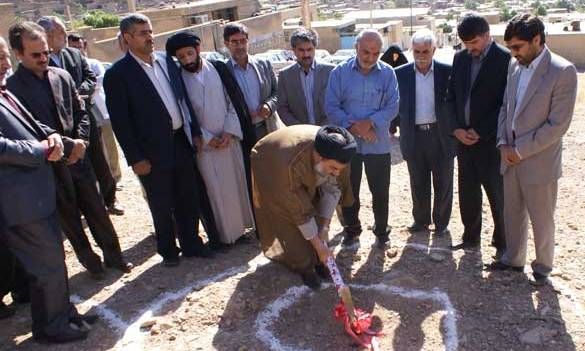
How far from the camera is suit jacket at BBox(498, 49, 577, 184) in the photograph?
3.28 m

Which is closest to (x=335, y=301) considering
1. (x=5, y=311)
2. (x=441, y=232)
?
(x=441, y=232)

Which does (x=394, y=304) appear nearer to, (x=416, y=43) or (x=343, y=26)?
(x=416, y=43)

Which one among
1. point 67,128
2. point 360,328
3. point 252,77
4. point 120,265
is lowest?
point 360,328

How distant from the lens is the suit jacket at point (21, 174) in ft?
9.95

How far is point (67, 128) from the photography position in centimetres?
388

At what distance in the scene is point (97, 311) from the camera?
3852 millimetres

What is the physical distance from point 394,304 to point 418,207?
1219mm

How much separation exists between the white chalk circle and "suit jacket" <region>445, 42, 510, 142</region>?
1.24m

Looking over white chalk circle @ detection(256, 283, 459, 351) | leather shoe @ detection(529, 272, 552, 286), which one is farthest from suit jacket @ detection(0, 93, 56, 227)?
leather shoe @ detection(529, 272, 552, 286)

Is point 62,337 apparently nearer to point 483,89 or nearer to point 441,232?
point 441,232

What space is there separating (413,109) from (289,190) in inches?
58.4

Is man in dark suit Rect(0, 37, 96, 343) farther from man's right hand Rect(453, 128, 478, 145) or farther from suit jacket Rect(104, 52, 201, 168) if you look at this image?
man's right hand Rect(453, 128, 478, 145)

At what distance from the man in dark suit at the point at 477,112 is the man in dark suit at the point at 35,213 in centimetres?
284

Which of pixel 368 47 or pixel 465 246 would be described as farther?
pixel 465 246
